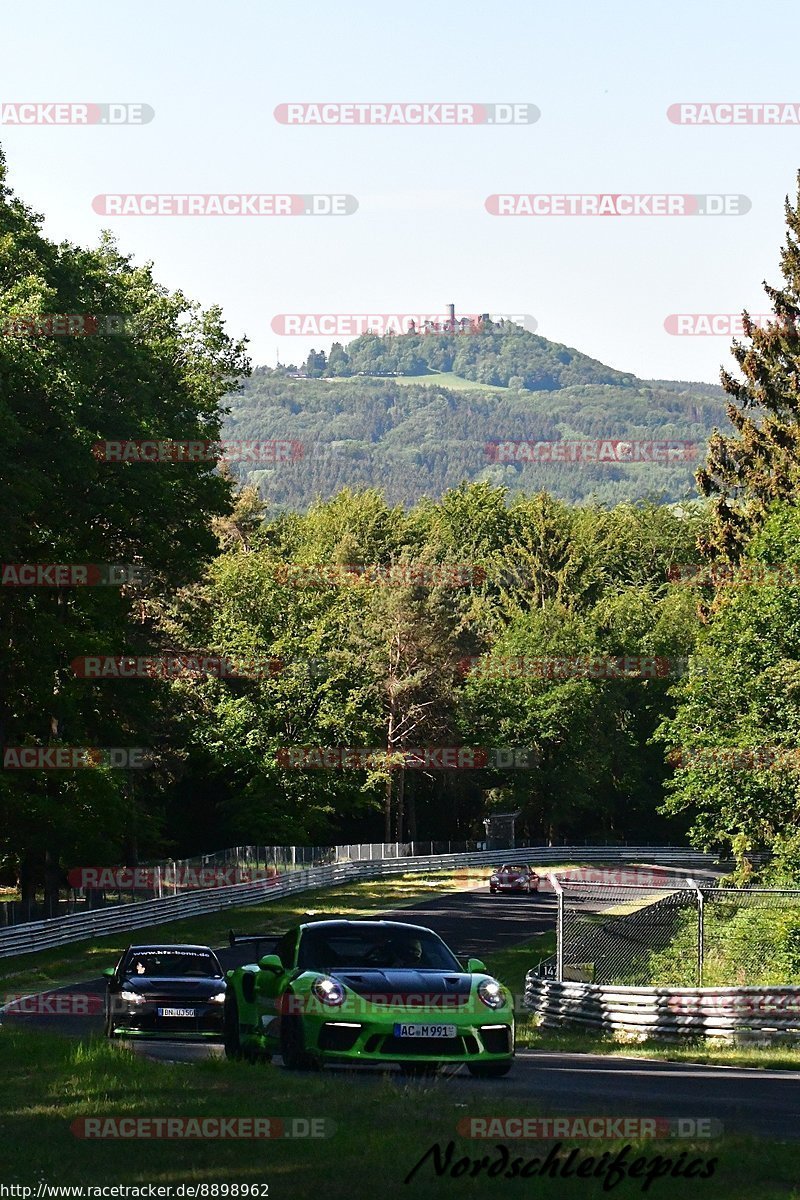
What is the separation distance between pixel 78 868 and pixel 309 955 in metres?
36.3

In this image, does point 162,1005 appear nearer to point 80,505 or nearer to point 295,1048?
point 295,1048

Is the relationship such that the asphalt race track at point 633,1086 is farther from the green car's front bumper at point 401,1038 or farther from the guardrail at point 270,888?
the guardrail at point 270,888

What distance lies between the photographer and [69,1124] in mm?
10422

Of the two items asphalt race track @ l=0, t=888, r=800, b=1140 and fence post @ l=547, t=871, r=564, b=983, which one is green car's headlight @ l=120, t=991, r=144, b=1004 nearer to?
asphalt race track @ l=0, t=888, r=800, b=1140

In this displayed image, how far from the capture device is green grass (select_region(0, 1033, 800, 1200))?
8.38m

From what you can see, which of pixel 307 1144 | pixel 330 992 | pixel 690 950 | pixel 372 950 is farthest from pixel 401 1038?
pixel 690 950

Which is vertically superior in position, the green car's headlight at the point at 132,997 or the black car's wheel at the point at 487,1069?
the black car's wheel at the point at 487,1069

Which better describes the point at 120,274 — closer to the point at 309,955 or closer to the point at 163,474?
the point at 163,474

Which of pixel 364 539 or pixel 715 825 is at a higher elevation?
pixel 364 539

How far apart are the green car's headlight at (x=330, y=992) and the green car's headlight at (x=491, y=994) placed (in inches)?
46.5

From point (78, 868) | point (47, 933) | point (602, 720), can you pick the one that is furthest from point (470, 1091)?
point (602, 720)

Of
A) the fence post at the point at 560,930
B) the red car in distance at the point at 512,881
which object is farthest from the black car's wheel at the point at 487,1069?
the red car in distance at the point at 512,881

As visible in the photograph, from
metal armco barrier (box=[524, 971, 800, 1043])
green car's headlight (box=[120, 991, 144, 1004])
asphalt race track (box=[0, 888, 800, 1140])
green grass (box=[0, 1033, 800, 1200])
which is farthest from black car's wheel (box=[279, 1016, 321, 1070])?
metal armco barrier (box=[524, 971, 800, 1043])

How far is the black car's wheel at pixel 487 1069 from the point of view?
13.6m
